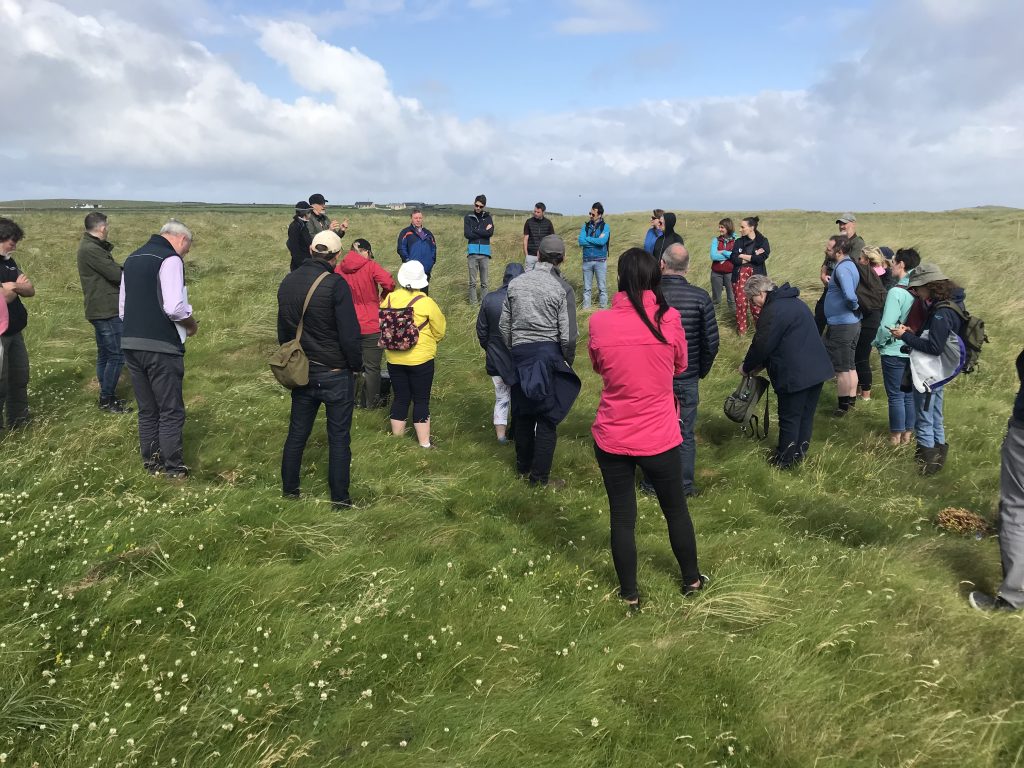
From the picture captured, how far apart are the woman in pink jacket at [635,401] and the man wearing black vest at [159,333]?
13.8 ft

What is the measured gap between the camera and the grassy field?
280cm

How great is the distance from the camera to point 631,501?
3900 millimetres

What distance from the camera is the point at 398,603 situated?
3.78m

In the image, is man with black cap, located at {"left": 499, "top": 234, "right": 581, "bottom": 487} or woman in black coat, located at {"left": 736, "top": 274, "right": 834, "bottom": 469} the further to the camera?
woman in black coat, located at {"left": 736, "top": 274, "right": 834, "bottom": 469}

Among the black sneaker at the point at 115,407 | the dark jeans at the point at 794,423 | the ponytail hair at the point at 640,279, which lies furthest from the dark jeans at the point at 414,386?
the dark jeans at the point at 794,423

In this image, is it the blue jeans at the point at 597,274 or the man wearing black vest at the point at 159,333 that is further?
the blue jeans at the point at 597,274

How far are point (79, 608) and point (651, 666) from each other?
348cm

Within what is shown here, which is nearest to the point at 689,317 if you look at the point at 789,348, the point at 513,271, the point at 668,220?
the point at 789,348

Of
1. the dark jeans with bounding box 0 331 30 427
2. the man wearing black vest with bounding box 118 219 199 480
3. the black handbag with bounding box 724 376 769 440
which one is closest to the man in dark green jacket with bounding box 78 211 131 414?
the dark jeans with bounding box 0 331 30 427

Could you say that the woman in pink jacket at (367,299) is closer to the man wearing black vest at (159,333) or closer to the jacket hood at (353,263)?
the jacket hood at (353,263)

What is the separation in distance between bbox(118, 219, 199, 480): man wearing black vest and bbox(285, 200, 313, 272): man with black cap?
4.00 m

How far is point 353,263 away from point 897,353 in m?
6.74

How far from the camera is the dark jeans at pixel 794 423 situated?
6.38 metres

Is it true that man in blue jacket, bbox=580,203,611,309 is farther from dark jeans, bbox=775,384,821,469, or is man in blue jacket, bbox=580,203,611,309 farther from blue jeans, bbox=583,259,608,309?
dark jeans, bbox=775,384,821,469
